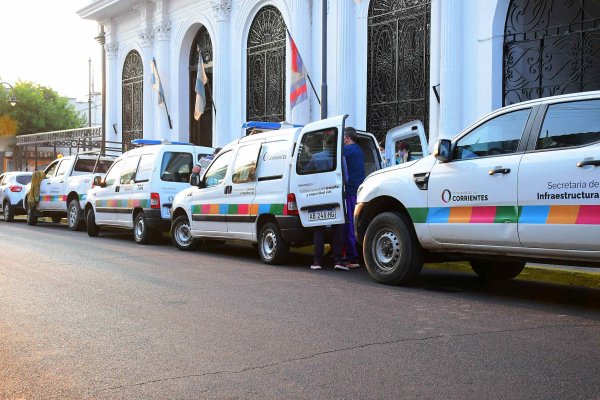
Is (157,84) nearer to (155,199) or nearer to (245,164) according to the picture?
(155,199)

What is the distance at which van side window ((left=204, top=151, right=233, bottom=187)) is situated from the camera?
12.0 meters

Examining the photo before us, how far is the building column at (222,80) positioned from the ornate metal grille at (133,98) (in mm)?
6742

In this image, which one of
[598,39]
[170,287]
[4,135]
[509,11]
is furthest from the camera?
[4,135]

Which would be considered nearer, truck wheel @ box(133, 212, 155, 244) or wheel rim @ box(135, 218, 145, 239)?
truck wheel @ box(133, 212, 155, 244)

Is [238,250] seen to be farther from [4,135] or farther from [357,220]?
[4,135]

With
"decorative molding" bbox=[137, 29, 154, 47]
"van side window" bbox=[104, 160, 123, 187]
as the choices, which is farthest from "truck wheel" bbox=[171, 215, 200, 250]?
"decorative molding" bbox=[137, 29, 154, 47]

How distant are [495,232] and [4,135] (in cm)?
4904

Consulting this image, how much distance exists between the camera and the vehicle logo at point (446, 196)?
25.2 feet

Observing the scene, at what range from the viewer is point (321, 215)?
9.95m

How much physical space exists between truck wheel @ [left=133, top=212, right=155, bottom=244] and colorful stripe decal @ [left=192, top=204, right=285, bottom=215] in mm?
2138

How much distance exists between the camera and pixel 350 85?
765 inches

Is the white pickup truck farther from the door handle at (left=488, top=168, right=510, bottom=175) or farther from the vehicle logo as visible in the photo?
the door handle at (left=488, top=168, right=510, bottom=175)

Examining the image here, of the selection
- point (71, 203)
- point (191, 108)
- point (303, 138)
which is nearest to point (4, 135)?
point (191, 108)

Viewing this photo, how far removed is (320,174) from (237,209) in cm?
197
